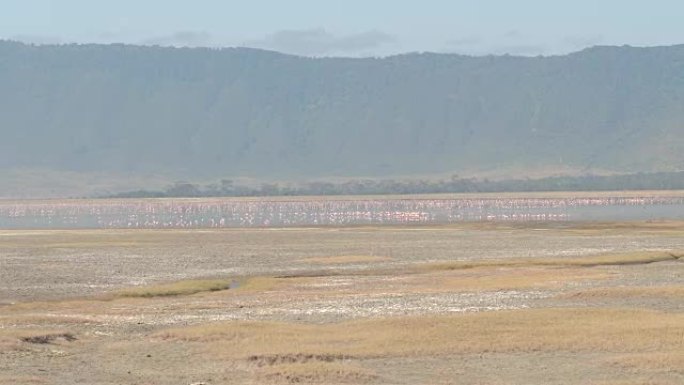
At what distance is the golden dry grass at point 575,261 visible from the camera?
56469 mm

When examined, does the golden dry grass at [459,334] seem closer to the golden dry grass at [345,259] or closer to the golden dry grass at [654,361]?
the golden dry grass at [654,361]

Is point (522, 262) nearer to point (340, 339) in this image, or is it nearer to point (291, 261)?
point (291, 261)

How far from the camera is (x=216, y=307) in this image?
38219 mm

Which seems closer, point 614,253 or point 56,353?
point 56,353

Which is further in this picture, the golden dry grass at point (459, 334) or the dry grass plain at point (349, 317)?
the golden dry grass at point (459, 334)

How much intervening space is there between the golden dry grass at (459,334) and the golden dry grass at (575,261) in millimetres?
23293

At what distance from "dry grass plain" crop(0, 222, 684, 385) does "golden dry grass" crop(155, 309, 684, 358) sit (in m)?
0.05

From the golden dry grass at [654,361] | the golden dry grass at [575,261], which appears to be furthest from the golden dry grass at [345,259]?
the golden dry grass at [654,361]

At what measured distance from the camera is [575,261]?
57.5 metres

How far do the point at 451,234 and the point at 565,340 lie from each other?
6480cm

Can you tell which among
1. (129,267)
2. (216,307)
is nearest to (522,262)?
(129,267)

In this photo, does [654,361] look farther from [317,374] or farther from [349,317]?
[349,317]

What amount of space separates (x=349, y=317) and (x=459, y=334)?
5096 mm

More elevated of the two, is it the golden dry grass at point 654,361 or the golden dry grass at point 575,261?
the golden dry grass at point 654,361
